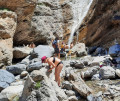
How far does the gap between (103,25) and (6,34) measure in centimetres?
1029

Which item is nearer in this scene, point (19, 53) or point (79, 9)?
point (19, 53)

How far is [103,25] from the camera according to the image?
601 inches

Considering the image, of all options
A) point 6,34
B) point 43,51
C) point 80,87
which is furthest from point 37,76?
point 43,51

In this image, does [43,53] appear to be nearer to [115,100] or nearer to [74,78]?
[74,78]

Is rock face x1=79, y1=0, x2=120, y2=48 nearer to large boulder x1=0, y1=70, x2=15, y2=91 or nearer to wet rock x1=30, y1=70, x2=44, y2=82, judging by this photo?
large boulder x1=0, y1=70, x2=15, y2=91

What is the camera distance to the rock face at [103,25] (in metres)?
13.7

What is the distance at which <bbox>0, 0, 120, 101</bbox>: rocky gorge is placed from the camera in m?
4.52

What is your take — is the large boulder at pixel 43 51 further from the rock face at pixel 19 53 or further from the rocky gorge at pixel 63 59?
the rock face at pixel 19 53

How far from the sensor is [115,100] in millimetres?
4391

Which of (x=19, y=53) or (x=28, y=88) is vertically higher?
(x=19, y=53)

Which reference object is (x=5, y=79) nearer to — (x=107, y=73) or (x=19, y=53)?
(x=107, y=73)

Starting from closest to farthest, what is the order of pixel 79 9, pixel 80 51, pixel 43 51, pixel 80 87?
pixel 80 87 < pixel 43 51 < pixel 80 51 < pixel 79 9

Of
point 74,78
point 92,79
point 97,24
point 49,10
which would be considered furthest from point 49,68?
point 49,10

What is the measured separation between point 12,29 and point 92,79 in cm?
866
